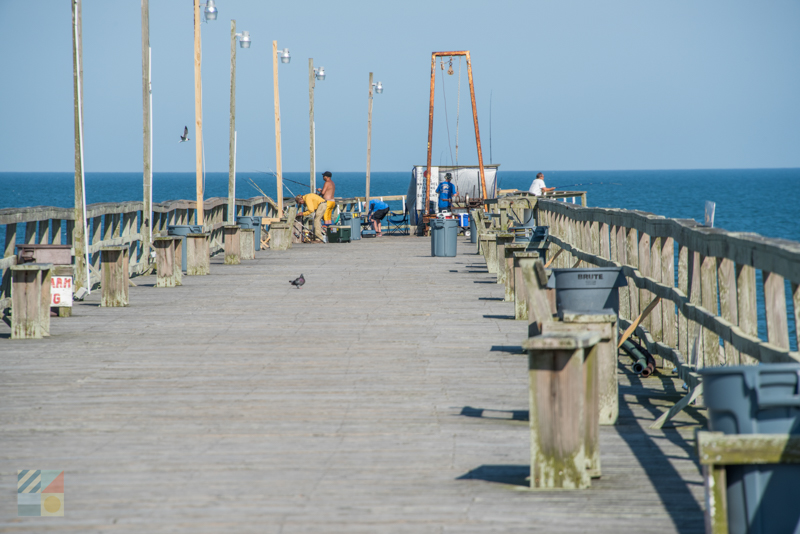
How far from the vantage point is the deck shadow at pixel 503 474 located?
462 centimetres

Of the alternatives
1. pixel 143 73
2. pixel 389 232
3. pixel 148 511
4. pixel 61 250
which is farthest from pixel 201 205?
pixel 148 511

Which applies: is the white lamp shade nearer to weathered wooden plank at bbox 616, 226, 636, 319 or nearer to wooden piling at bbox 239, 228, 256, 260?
wooden piling at bbox 239, 228, 256, 260

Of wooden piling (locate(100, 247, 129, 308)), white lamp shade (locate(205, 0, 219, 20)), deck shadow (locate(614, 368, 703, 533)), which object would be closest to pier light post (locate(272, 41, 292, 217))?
white lamp shade (locate(205, 0, 219, 20))

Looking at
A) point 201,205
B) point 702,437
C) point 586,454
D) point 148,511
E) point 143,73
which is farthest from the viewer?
point 201,205

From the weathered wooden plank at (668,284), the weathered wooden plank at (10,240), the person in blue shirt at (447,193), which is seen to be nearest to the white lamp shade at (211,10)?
the weathered wooden plank at (10,240)

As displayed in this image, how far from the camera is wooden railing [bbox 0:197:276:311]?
34.5 ft

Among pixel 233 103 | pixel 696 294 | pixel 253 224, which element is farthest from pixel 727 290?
pixel 233 103

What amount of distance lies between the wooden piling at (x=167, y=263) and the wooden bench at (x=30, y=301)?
4653 mm

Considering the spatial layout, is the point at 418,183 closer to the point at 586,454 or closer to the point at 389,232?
the point at 389,232

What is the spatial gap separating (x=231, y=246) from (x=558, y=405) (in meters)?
14.7

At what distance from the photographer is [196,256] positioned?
16.1 metres

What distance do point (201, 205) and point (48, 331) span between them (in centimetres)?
1059

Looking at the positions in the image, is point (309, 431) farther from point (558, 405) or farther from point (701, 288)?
point (701, 288)

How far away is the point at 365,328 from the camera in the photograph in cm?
973
